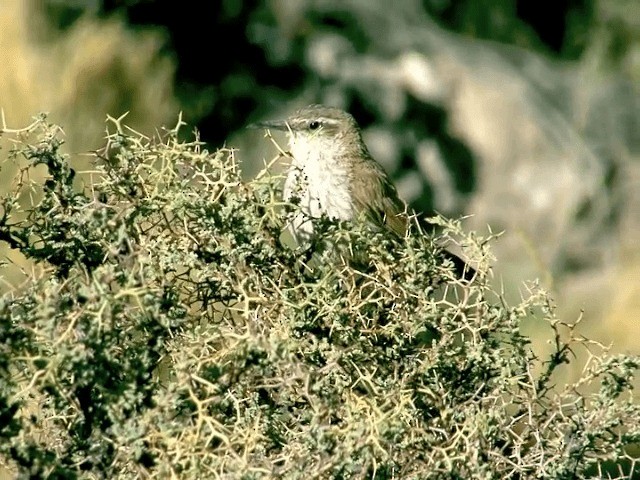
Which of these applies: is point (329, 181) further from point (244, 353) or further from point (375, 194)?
point (244, 353)

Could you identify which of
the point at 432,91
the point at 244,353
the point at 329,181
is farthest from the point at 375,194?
the point at 432,91

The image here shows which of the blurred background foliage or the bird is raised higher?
the blurred background foliage

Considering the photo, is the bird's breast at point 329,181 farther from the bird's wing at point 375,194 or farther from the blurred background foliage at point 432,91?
the blurred background foliage at point 432,91

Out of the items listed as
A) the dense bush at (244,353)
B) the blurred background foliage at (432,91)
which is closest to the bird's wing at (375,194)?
the blurred background foliage at (432,91)

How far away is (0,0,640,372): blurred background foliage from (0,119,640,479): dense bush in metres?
3.58

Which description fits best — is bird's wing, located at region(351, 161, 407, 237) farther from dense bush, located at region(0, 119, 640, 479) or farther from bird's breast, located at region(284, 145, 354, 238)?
dense bush, located at region(0, 119, 640, 479)

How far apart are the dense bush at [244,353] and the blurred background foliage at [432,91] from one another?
11.7ft

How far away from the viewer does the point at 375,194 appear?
183 inches

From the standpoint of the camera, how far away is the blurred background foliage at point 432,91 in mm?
6559

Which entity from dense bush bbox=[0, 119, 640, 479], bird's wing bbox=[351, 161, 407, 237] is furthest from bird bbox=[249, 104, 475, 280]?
dense bush bbox=[0, 119, 640, 479]

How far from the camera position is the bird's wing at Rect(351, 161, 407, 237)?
14.6 feet

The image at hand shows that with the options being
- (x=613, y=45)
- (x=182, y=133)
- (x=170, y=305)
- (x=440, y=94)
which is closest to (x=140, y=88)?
(x=182, y=133)

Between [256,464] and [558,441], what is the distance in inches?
28.9

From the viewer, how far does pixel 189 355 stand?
2291 mm
